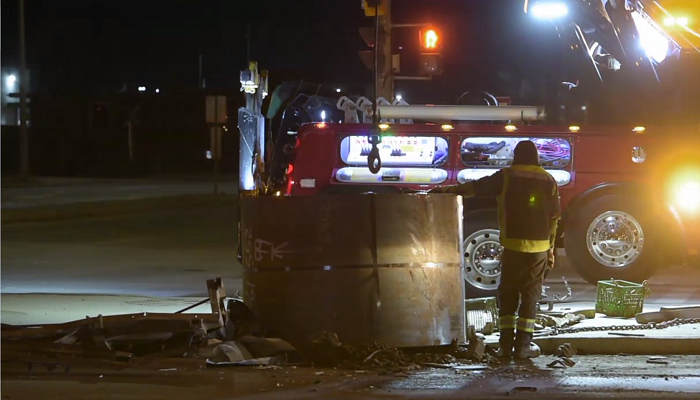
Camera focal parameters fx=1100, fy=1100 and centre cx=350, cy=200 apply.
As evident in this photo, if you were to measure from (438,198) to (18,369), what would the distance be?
331cm

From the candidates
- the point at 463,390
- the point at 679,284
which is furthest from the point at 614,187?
the point at 463,390

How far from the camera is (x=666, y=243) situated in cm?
1180

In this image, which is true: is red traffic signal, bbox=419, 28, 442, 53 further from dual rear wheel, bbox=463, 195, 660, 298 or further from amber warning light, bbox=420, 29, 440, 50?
dual rear wheel, bbox=463, 195, 660, 298

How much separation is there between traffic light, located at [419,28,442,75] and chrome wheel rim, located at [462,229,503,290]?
6600 millimetres

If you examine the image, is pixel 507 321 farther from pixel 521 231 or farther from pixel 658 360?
pixel 658 360

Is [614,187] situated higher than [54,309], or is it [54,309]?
[614,187]

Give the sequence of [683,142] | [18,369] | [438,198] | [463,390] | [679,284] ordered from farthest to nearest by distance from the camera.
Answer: [679,284], [683,142], [438,198], [18,369], [463,390]

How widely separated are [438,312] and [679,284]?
5.68 m

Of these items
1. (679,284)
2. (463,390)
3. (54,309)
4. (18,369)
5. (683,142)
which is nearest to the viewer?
(463,390)

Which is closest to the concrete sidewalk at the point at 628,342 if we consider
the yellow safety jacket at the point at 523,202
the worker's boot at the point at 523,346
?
the worker's boot at the point at 523,346

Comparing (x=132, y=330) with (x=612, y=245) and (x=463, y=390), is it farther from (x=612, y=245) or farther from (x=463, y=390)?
(x=612, y=245)

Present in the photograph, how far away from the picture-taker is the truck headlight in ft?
38.5

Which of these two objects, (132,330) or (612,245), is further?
(612,245)

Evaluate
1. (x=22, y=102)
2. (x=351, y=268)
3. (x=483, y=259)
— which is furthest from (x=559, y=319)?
(x=22, y=102)
